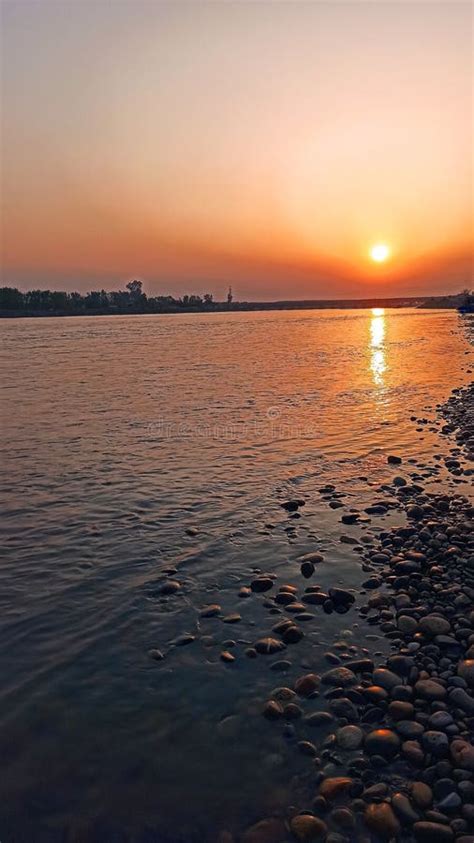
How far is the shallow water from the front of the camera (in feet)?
17.2

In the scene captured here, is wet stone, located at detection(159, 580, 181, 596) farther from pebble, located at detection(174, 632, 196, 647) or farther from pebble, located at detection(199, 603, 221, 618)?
pebble, located at detection(174, 632, 196, 647)

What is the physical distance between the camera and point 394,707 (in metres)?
5.87

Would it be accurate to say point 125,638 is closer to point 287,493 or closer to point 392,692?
point 392,692

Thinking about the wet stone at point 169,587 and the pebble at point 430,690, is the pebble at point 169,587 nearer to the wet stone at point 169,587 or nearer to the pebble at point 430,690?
the wet stone at point 169,587

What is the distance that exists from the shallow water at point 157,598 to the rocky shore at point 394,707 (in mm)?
307

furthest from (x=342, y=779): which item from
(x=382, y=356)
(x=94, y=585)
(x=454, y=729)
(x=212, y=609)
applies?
(x=382, y=356)

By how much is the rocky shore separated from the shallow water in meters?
0.31

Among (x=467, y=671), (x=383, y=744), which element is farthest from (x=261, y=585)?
(x=383, y=744)

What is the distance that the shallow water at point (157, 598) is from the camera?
5.23 metres

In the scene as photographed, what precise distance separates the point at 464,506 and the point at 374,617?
5099mm

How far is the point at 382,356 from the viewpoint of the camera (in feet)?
180

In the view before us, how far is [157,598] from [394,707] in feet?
14.1

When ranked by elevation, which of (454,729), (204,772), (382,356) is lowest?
(204,772)

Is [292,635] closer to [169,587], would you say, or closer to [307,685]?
[307,685]
